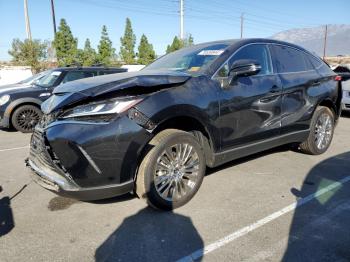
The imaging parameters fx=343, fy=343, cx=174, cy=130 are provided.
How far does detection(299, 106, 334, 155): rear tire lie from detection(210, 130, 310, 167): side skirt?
0.20 m

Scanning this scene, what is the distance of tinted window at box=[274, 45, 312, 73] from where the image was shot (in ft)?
15.3

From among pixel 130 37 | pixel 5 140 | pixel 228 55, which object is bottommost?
pixel 5 140

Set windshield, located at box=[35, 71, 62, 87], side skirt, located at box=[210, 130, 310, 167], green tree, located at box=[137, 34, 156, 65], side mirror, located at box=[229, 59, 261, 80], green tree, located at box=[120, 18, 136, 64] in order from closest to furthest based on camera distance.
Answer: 1. side mirror, located at box=[229, 59, 261, 80]
2. side skirt, located at box=[210, 130, 310, 167]
3. windshield, located at box=[35, 71, 62, 87]
4. green tree, located at box=[137, 34, 156, 65]
5. green tree, located at box=[120, 18, 136, 64]

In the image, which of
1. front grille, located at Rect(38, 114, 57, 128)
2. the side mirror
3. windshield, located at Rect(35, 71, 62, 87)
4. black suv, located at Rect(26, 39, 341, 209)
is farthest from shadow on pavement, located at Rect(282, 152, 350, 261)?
windshield, located at Rect(35, 71, 62, 87)

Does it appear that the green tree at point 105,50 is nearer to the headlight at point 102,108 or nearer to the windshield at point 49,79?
the windshield at point 49,79

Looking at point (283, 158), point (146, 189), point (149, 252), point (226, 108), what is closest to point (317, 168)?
point (283, 158)

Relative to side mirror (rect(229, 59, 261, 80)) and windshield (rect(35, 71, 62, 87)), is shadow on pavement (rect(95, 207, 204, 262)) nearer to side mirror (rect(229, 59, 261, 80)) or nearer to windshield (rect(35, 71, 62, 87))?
side mirror (rect(229, 59, 261, 80))

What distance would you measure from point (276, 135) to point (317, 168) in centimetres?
86

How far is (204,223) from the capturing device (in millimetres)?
3230

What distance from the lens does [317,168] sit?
485cm

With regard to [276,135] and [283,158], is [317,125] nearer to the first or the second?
[283,158]

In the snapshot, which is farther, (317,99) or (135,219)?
(317,99)

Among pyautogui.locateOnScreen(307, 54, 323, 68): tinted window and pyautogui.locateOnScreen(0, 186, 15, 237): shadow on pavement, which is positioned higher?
pyautogui.locateOnScreen(307, 54, 323, 68): tinted window

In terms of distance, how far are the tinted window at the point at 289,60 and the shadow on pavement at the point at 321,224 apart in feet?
4.90
